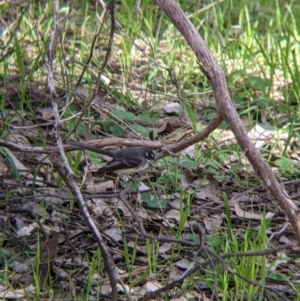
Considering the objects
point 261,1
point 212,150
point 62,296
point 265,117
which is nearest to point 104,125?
point 212,150

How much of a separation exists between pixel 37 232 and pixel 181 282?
909 mm

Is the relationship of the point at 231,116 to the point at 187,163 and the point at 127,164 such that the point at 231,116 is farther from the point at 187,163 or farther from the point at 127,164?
the point at 187,163

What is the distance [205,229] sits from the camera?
4.40 metres

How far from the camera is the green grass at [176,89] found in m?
4.11

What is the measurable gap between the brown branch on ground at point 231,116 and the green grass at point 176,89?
0.34 metres

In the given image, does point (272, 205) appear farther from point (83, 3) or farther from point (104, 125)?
point (83, 3)

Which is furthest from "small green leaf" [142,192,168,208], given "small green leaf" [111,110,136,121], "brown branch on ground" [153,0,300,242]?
"brown branch on ground" [153,0,300,242]

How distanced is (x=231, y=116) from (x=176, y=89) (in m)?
1.26

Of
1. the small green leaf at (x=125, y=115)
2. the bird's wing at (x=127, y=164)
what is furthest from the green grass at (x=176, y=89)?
the bird's wing at (x=127, y=164)

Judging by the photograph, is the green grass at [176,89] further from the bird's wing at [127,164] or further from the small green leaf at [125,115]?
the bird's wing at [127,164]

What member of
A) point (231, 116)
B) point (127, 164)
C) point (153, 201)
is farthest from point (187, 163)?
point (231, 116)

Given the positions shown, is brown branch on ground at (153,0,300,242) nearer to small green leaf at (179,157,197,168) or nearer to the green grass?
the green grass

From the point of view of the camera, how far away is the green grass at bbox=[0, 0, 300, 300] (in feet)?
13.5

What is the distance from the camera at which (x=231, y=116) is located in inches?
140
